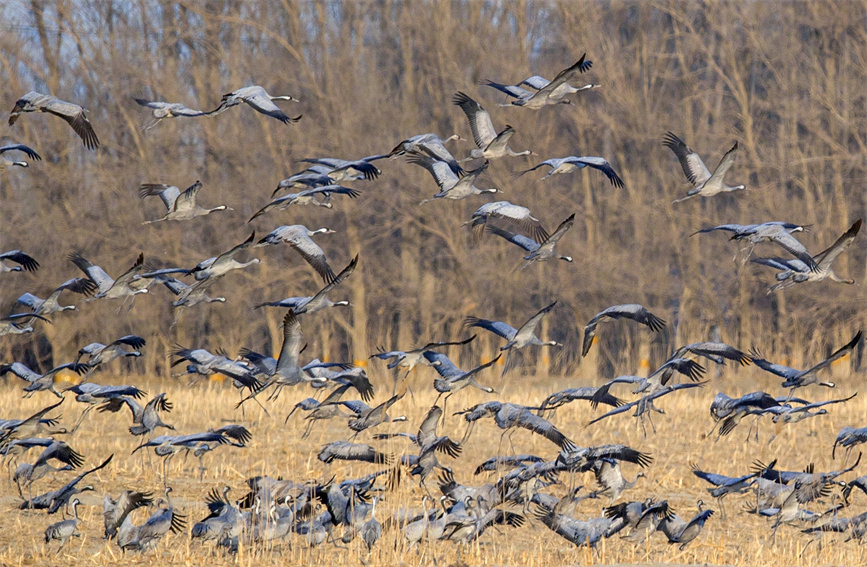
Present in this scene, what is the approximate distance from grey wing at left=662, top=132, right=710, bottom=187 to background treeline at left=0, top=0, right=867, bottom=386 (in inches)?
663

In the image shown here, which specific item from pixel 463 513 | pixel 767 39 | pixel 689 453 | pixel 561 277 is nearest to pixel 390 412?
pixel 689 453

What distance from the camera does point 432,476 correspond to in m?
14.9

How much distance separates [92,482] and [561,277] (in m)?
19.4

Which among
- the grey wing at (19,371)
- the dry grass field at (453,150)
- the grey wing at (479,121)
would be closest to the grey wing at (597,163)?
the grey wing at (479,121)

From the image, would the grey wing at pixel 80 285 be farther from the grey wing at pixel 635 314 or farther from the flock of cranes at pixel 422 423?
the grey wing at pixel 635 314

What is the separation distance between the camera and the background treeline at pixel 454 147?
3056 cm

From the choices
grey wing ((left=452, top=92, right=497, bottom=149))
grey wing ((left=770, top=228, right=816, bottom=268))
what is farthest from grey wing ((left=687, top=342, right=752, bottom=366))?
grey wing ((left=452, top=92, right=497, bottom=149))

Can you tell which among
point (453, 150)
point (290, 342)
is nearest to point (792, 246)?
point (290, 342)

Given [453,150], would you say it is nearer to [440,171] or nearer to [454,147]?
[454,147]

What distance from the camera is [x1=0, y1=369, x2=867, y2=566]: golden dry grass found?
10094 millimetres

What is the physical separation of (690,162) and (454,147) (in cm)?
1635

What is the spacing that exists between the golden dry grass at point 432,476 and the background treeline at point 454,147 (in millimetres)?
6870

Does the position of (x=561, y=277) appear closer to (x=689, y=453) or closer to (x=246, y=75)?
(x=246, y=75)

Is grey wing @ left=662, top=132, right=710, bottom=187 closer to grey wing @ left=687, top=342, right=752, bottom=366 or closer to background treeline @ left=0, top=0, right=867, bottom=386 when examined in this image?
grey wing @ left=687, top=342, right=752, bottom=366
